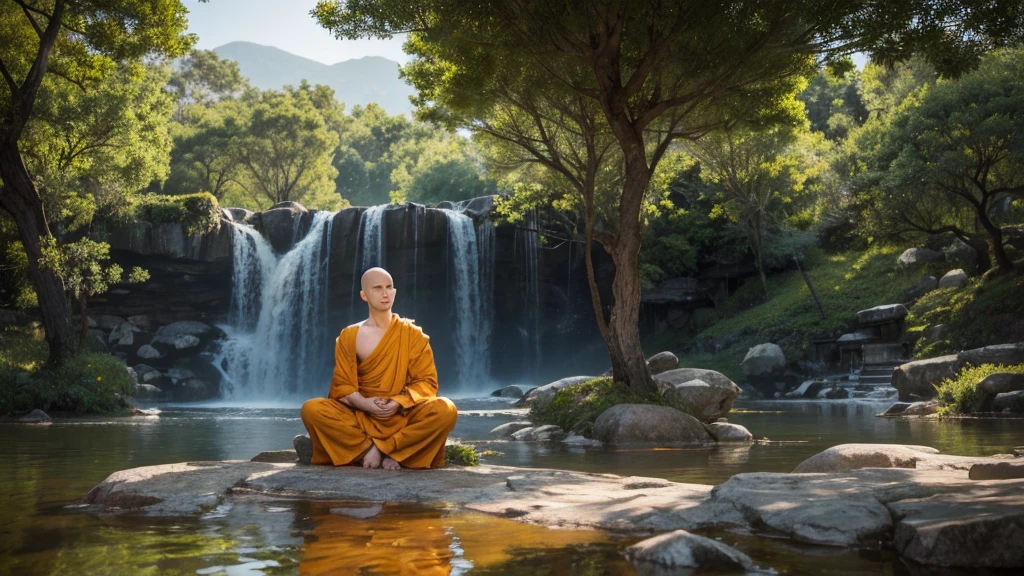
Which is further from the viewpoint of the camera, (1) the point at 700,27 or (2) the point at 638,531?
(1) the point at 700,27

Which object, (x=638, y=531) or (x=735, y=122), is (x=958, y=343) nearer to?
(x=735, y=122)

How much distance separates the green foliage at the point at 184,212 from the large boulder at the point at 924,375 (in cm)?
2473

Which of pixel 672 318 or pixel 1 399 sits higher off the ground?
pixel 672 318

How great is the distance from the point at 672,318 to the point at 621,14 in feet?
89.4

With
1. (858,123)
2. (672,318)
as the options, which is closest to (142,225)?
(672,318)

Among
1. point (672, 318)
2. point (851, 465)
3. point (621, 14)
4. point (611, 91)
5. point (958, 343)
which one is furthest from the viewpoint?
point (672, 318)

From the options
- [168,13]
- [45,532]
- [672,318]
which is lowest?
[45,532]

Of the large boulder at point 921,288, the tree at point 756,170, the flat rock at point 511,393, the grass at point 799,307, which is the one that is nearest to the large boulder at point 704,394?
the flat rock at point 511,393

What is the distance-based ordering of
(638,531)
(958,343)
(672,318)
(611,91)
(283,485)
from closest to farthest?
(638,531) → (283,485) → (611,91) → (958,343) → (672,318)

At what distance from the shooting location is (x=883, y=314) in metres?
29.5

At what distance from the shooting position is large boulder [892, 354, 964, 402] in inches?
782

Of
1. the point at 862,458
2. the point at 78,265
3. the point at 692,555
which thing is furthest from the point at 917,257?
the point at 692,555

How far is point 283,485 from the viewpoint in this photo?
22.4 ft

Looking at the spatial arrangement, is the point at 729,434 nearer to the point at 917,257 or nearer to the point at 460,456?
the point at 460,456
